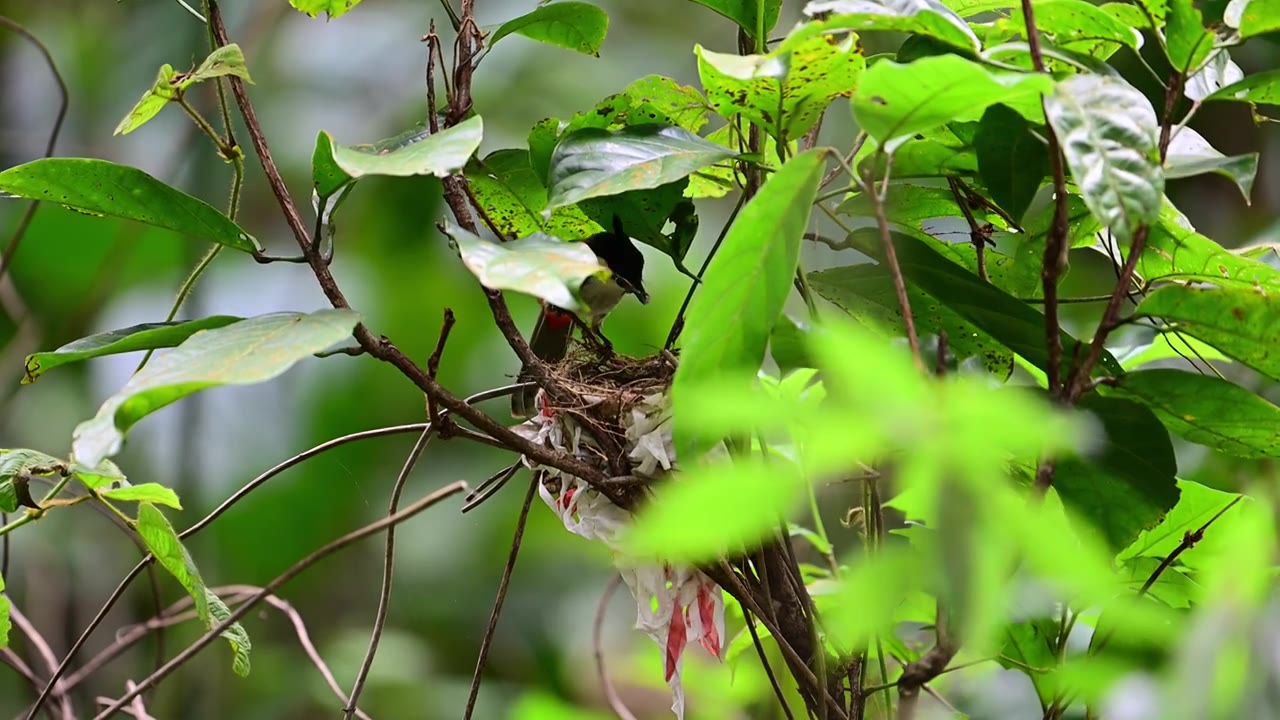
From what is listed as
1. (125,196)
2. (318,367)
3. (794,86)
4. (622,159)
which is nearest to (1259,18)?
(794,86)

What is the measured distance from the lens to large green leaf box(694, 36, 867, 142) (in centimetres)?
64

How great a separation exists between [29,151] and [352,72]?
2.36 ft

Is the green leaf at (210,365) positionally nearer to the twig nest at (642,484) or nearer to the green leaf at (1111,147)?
the twig nest at (642,484)

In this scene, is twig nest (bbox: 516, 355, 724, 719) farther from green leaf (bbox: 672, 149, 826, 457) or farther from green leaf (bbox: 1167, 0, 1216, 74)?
green leaf (bbox: 1167, 0, 1216, 74)

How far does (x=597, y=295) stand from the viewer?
1.42 m

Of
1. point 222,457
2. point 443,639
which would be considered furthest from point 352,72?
point 443,639

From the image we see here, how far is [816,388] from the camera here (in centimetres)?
101

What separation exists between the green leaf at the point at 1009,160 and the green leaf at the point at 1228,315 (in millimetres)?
101

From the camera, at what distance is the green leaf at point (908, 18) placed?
57 cm

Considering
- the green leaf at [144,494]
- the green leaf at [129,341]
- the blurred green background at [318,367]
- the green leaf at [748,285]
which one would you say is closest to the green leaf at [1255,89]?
the green leaf at [748,285]

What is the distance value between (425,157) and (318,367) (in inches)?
63.7

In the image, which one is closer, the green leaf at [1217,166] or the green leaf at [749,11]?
the green leaf at [1217,166]

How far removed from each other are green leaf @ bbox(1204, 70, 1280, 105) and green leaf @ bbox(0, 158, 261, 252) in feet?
2.06

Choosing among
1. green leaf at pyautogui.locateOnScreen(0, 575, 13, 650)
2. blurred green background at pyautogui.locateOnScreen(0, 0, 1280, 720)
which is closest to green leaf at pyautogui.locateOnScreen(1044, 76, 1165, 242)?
green leaf at pyautogui.locateOnScreen(0, 575, 13, 650)
